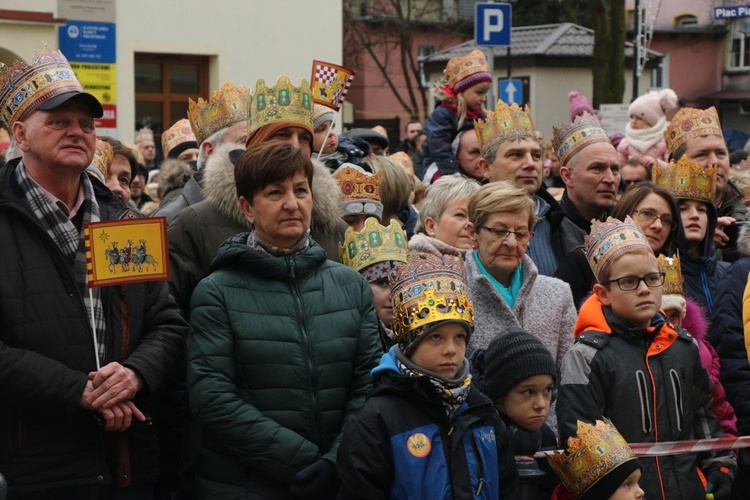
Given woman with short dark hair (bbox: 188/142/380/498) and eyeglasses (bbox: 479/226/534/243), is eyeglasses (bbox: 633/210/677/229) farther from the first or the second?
woman with short dark hair (bbox: 188/142/380/498)

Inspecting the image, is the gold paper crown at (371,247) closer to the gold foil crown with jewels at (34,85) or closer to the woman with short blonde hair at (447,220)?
the woman with short blonde hair at (447,220)

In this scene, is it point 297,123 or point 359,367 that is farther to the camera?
point 297,123

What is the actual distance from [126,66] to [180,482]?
1460 cm

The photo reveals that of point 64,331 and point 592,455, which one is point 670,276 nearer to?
point 592,455

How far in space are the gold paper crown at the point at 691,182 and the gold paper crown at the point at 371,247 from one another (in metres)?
2.09

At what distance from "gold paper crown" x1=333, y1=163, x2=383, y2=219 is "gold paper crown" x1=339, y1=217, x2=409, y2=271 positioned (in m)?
0.61

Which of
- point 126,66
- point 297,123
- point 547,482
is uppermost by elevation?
point 126,66

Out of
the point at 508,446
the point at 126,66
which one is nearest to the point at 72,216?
the point at 508,446

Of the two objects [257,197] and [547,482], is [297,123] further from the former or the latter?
[547,482]

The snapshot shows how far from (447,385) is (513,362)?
0.50 metres

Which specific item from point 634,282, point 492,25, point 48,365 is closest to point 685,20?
point 492,25

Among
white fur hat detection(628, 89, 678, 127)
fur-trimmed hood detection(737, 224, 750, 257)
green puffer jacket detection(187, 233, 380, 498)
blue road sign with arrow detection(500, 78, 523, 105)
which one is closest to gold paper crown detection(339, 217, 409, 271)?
green puffer jacket detection(187, 233, 380, 498)

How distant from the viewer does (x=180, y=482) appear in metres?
4.97

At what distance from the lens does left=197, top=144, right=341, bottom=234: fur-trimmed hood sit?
5.22 m
